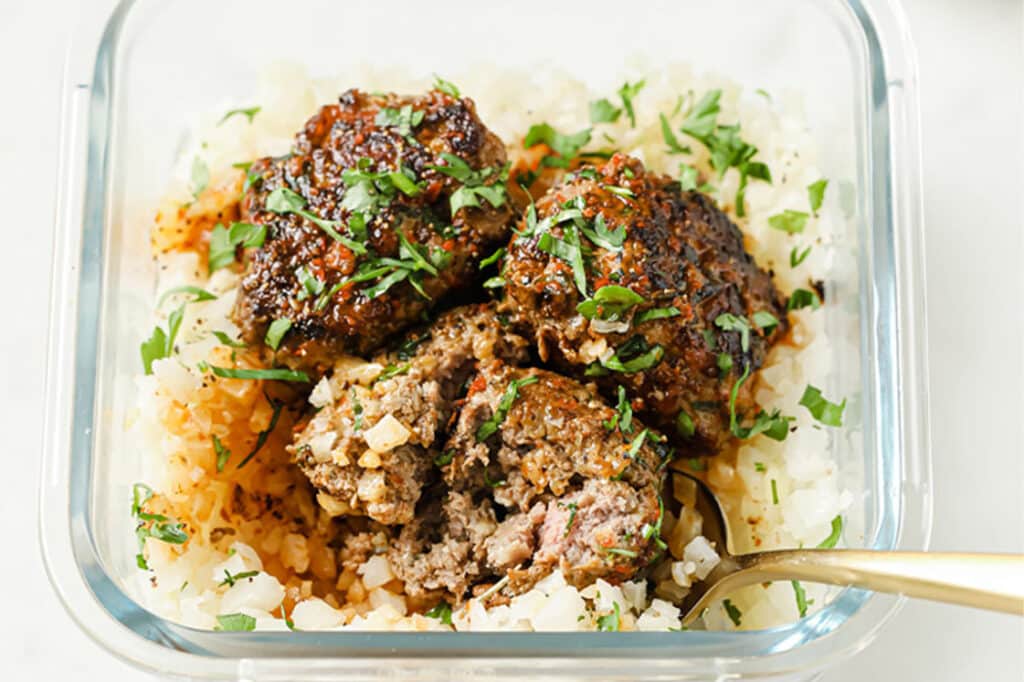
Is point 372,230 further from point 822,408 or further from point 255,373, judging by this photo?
point 822,408

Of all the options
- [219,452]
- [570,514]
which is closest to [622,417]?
[570,514]

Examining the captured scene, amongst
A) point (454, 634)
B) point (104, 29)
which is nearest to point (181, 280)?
point (104, 29)

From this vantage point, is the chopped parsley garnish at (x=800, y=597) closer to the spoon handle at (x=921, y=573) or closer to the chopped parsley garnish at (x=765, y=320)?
the spoon handle at (x=921, y=573)

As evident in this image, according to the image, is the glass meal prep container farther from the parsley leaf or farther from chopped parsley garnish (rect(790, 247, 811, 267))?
the parsley leaf

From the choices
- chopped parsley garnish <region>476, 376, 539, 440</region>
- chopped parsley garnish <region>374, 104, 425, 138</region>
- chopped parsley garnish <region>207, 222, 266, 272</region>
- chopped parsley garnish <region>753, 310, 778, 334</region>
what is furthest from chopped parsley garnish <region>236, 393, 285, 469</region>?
chopped parsley garnish <region>753, 310, 778, 334</region>

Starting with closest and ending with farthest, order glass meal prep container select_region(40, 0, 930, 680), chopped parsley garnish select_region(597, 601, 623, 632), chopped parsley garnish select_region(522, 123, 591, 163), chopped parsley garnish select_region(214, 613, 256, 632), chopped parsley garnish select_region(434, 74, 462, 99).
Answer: glass meal prep container select_region(40, 0, 930, 680), chopped parsley garnish select_region(597, 601, 623, 632), chopped parsley garnish select_region(214, 613, 256, 632), chopped parsley garnish select_region(434, 74, 462, 99), chopped parsley garnish select_region(522, 123, 591, 163)

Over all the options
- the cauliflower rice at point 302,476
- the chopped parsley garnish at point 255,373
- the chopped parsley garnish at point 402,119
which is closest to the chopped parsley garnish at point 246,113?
the cauliflower rice at point 302,476
